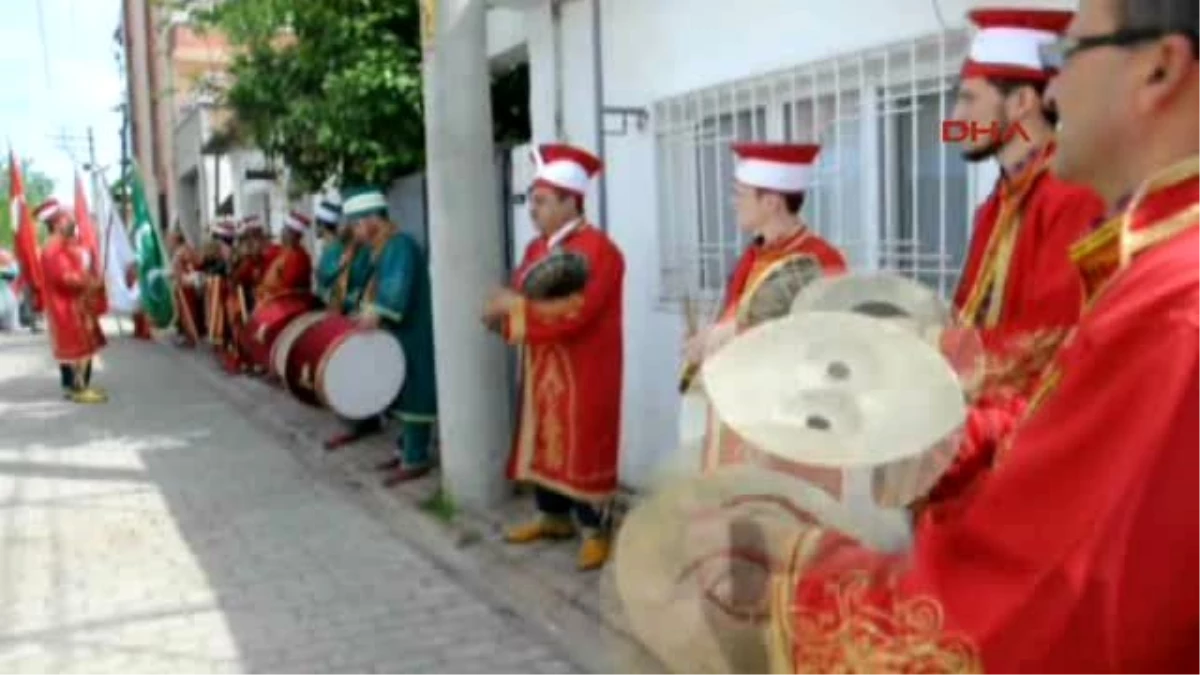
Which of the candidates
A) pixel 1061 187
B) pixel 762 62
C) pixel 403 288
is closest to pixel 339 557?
pixel 403 288

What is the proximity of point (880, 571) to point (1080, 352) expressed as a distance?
0.97 ft

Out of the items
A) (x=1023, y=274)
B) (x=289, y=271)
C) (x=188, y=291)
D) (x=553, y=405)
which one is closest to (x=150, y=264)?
(x=188, y=291)

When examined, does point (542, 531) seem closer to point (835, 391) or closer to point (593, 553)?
point (593, 553)

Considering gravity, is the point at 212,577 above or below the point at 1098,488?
below

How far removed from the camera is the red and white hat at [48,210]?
11.1 meters

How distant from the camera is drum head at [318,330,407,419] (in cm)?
677

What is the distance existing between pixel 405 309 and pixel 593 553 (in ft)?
7.46

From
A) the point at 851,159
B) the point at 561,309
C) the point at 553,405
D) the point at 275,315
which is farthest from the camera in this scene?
the point at 275,315

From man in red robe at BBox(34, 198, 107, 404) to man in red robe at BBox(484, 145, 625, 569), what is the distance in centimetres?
726

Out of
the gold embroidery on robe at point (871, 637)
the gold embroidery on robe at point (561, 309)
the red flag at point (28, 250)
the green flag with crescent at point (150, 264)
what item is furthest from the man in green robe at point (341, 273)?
the gold embroidery on robe at point (871, 637)

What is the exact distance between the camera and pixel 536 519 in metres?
5.73

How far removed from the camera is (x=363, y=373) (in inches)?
268

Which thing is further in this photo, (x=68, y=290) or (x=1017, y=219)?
(x=68, y=290)

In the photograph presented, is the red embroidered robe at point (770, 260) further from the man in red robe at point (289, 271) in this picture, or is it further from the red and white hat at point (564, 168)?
the man in red robe at point (289, 271)
